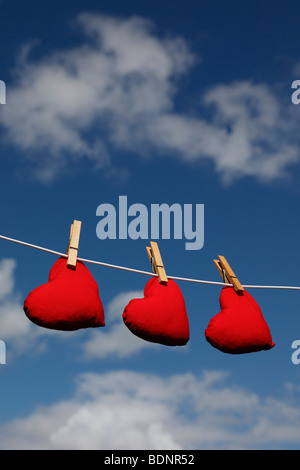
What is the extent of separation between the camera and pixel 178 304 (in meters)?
3.15

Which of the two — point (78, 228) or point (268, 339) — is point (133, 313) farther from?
point (268, 339)

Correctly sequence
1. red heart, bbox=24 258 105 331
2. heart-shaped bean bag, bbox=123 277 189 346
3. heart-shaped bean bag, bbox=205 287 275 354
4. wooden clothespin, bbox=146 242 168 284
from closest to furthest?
red heart, bbox=24 258 105 331
heart-shaped bean bag, bbox=123 277 189 346
heart-shaped bean bag, bbox=205 287 275 354
wooden clothespin, bbox=146 242 168 284

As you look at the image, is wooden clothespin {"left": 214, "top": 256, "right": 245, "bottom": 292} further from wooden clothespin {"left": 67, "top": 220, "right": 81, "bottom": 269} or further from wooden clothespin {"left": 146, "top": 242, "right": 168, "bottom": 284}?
wooden clothespin {"left": 67, "top": 220, "right": 81, "bottom": 269}

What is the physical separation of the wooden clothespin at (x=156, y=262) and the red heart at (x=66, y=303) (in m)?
0.44

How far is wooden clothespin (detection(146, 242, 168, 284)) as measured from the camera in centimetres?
324

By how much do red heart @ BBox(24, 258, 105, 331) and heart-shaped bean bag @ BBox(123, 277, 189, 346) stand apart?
0.19 m

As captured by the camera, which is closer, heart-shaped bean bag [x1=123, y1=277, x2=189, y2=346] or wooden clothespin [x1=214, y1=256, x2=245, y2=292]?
heart-shaped bean bag [x1=123, y1=277, x2=189, y2=346]

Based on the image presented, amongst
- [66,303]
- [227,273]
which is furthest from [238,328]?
[66,303]

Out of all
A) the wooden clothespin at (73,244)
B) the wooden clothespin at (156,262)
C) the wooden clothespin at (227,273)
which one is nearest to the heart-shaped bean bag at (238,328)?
the wooden clothespin at (227,273)

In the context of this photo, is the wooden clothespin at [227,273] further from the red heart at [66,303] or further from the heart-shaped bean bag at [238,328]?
the red heart at [66,303]

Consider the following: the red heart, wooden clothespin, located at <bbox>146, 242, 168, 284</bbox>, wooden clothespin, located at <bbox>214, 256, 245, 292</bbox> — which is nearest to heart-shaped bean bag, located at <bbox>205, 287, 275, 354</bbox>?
wooden clothespin, located at <bbox>214, 256, 245, 292</bbox>

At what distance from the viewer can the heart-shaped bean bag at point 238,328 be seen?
122 inches
